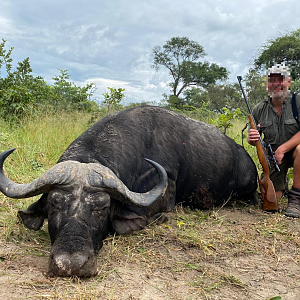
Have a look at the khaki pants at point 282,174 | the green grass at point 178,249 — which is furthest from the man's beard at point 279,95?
the green grass at point 178,249

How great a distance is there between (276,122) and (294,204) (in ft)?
4.12

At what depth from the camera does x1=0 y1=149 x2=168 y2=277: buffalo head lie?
106 inches

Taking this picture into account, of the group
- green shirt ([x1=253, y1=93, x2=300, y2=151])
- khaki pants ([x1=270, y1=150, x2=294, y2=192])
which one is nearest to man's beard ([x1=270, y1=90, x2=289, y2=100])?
green shirt ([x1=253, y1=93, x2=300, y2=151])

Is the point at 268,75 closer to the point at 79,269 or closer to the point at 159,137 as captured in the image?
the point at 159,137

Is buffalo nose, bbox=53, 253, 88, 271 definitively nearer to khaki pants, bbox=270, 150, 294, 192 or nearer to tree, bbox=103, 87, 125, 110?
khaki pants, bbox=270, 150, 294, 192

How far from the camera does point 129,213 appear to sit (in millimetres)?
3488

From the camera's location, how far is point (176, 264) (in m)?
3.01

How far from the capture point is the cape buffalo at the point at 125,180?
9.37 feet

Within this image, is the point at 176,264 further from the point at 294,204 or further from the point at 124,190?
the point at 294,204

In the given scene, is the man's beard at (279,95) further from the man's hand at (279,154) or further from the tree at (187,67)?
the tree at (187,67)

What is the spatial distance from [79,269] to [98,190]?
0.73 m

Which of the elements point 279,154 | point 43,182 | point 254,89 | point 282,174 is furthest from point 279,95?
point 254,89

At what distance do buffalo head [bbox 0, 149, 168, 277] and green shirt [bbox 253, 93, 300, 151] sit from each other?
267 centimetres

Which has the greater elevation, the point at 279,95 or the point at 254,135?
the point at 279,95
